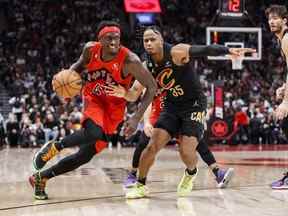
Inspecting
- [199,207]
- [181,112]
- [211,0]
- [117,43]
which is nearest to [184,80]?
[181,112]

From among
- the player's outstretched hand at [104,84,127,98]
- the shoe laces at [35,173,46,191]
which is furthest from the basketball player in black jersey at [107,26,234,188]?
the shoe laces at [35,173,46,191]

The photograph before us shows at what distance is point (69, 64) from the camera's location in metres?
22.1

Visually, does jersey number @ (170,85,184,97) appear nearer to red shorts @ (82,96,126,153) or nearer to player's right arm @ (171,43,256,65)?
player's right arm @ (171,43,256,65)

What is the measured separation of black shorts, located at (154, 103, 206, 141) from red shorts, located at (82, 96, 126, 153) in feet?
1.31

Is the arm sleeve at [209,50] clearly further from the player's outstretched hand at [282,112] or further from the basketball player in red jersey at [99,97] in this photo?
the player's outstretched hand at [282,112]

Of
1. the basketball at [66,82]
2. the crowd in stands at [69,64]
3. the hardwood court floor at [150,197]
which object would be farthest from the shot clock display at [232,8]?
the basketball at [66,82]

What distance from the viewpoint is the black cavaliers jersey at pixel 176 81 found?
18.4 feet

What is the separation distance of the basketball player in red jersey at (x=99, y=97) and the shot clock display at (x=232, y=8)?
892cm

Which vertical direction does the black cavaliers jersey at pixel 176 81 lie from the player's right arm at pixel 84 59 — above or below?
below

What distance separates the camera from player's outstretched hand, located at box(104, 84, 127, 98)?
543cm

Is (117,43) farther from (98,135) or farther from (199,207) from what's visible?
(199,207)

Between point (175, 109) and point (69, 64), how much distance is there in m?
16.7

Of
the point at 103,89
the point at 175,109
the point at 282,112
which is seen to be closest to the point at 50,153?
the point at 103,89

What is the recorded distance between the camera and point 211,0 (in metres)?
26.7
